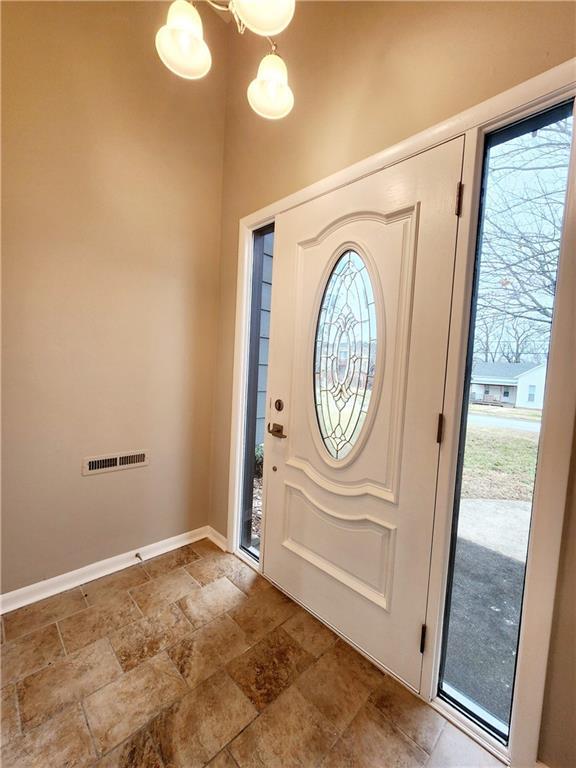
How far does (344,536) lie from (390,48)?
217 centimetres

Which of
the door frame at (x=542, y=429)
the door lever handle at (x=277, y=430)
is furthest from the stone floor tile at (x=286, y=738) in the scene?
the door lever handle at (x=277, y=430)

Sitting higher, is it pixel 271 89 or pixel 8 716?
pixel 271 89

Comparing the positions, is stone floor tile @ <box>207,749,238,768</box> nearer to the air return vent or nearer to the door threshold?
the door threshold

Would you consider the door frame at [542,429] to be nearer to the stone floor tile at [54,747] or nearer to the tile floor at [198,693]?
the tile floor at [198,693]

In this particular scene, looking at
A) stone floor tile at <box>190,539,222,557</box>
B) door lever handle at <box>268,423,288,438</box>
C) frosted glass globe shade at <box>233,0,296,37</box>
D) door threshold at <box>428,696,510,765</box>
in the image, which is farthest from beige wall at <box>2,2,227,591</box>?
door threshold at <box>428,696,510,765</box>

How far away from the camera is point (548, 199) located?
105 centimetres

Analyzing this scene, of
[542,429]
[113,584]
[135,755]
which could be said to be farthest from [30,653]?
[542,429]

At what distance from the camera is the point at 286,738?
1120mm

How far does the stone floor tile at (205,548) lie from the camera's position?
7.15ft

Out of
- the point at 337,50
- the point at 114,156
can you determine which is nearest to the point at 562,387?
the point at 337,50

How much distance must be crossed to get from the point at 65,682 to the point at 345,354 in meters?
1.80

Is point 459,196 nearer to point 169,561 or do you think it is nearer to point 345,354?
point 345,354

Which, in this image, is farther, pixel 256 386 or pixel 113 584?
pixel 256 386

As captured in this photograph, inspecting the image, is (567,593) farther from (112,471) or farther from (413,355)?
(112,471)
